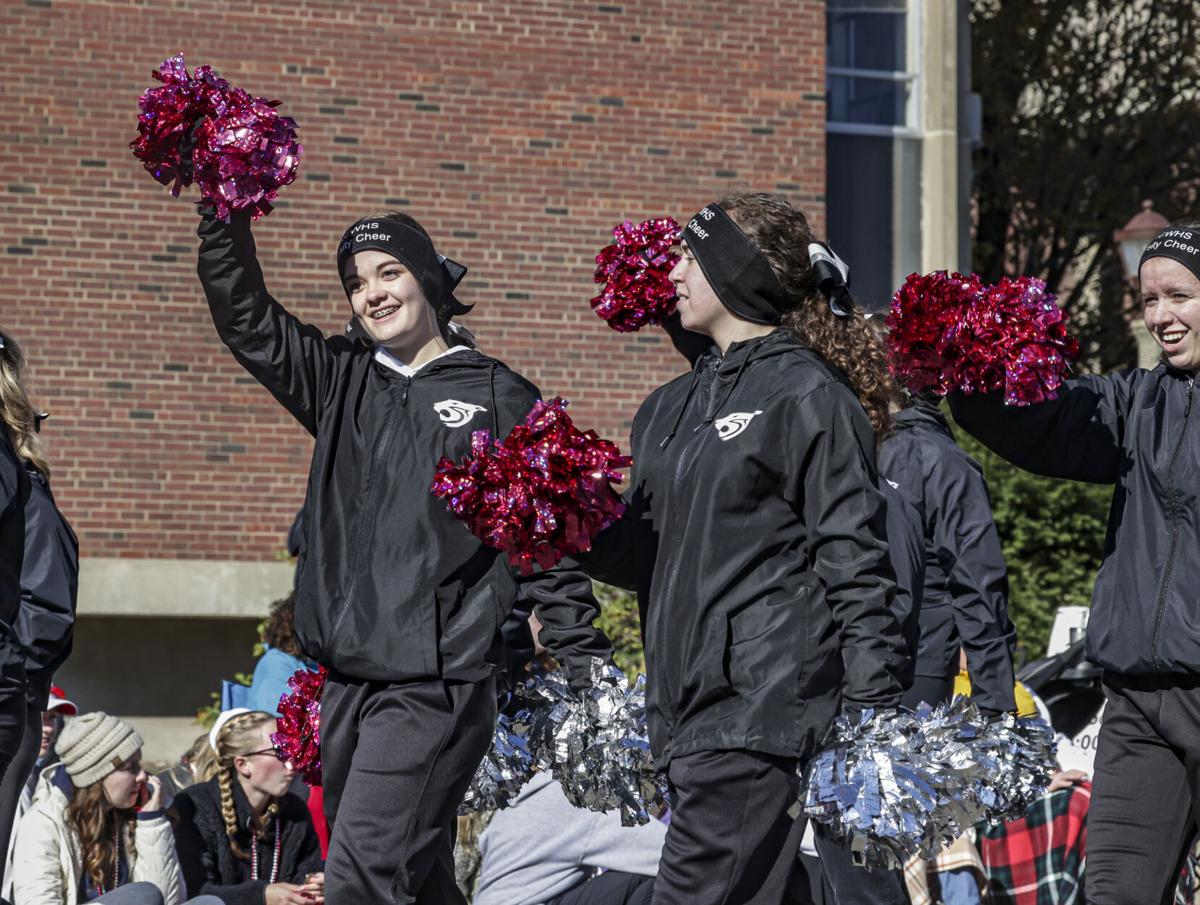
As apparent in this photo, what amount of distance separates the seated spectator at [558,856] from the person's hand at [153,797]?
1.49 meters

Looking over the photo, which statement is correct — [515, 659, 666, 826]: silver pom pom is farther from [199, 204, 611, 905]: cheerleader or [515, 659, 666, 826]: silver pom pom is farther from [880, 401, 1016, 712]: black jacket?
[880, 401, 1016, 712]: black jacket

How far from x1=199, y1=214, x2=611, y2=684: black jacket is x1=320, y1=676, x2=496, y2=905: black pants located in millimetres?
65

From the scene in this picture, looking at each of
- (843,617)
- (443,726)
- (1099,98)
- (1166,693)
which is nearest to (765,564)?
(843,617)

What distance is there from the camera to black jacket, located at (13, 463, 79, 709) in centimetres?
574

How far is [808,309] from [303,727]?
66.2 inches

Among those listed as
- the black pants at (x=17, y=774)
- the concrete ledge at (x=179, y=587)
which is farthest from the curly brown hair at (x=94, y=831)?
the concrete ledge at (x=179, y=587)

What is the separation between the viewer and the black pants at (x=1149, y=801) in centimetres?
469

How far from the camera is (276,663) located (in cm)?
858

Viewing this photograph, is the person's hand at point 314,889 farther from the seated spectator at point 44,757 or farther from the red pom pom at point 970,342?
the red pom pom at point 970,342

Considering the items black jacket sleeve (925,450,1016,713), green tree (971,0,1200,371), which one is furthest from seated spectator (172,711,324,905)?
green tree (971,0,1200,371)

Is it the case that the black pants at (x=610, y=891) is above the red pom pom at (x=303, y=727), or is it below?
below

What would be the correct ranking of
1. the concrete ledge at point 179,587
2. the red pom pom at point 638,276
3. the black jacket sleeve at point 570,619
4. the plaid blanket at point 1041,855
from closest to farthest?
the black jacket sleeve at point 570,619, the red pom pom at point 638,276, the plaid blanket at point 1041,855, the concrete ledge at point 179,587

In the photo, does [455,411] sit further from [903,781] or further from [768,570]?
[903,781]

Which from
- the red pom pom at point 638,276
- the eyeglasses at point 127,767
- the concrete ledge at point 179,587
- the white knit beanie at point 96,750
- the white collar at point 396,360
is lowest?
the concrete ledge at point 179,587
